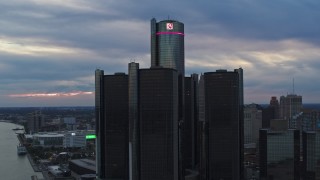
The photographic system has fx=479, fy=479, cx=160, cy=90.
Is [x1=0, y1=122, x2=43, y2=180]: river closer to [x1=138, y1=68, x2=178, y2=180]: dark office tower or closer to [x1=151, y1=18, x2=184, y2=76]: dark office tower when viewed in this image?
[x1=151, y1=18, x2=184, y2=76]: dark office tower

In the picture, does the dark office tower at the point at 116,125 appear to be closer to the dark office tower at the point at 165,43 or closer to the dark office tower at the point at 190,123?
the dark office tower at the point at 165,43

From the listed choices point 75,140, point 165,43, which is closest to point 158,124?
point 165,43

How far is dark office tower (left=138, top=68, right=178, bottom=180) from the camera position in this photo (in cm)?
2448

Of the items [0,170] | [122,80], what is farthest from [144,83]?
[0,170]

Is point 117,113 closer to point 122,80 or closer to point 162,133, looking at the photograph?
point 122,80

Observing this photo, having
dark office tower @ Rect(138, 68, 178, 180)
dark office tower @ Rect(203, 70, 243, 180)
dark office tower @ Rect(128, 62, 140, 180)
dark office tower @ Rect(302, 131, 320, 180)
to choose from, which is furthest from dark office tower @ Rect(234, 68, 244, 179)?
dark office tower @ Rect(128, 62, 140, 180)

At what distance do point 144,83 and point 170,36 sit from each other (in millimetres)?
10383

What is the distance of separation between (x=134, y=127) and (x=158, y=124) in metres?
1.31

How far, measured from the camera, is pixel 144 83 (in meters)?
25.3

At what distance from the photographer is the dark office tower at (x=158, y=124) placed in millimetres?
24484

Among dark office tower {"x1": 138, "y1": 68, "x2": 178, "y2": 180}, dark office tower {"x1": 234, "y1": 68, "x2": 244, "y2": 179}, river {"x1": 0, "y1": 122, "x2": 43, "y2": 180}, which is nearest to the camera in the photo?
dark office tower {"x1": 138, "y1": 68, "x2": 178, "y2": 180}

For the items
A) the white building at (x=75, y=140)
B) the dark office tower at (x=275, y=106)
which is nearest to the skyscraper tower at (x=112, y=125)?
the white building at (x=75, y=140)

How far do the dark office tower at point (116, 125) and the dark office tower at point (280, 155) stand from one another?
36.6ft

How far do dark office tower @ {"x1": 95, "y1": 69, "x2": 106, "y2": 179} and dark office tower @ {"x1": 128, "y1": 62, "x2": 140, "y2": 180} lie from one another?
649 centimetres
